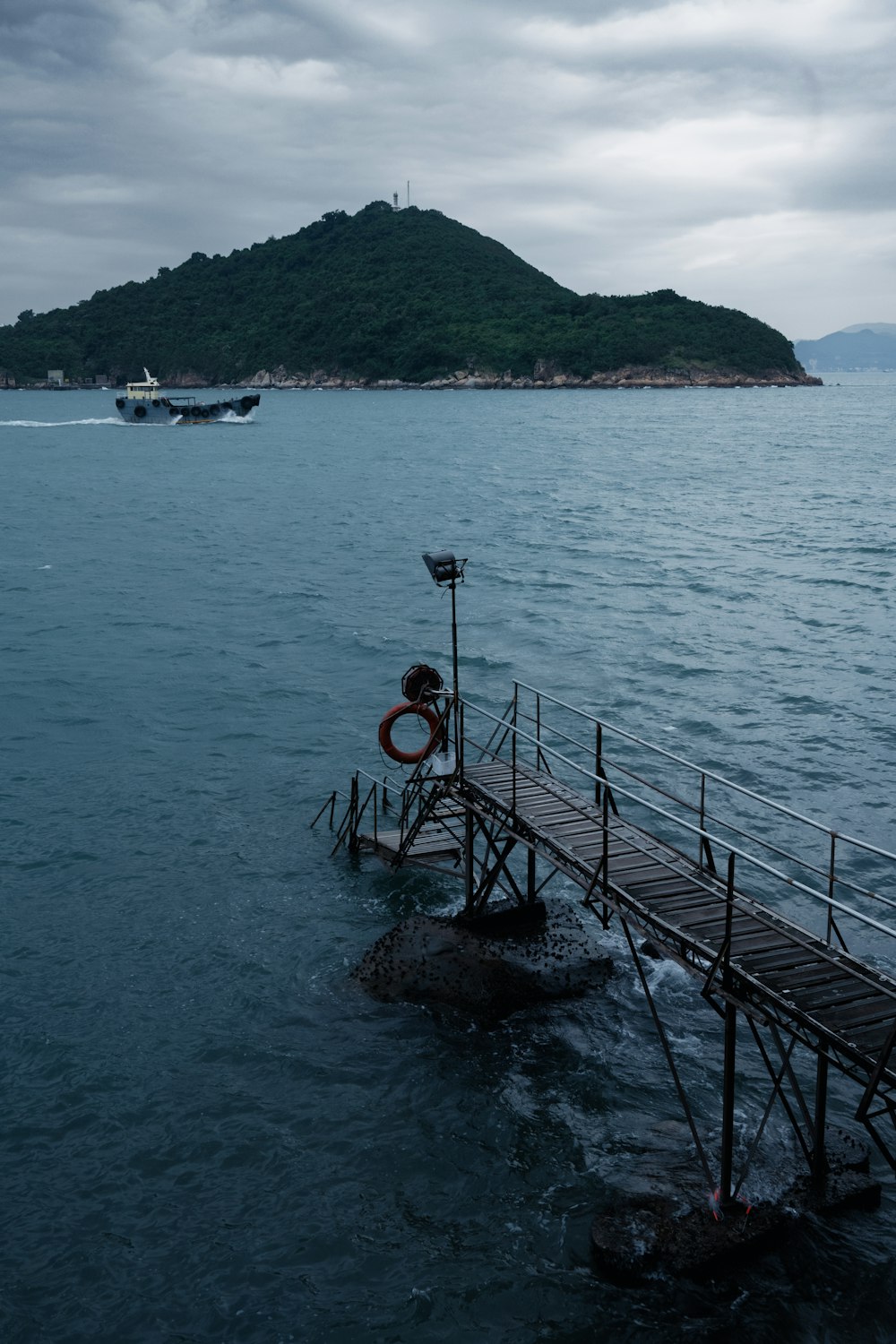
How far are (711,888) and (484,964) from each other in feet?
13.8

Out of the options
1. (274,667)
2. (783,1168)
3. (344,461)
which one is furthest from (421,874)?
(344,461)

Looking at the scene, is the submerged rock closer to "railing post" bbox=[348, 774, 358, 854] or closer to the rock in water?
the rock in water

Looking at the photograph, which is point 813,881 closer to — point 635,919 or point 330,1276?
point 635,919

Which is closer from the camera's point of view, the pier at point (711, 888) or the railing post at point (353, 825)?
the pier at point (711, 888)

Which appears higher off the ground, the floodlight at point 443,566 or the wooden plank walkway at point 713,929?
the floodlight at point 443,566

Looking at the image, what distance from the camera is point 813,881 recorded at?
19953 millimetres

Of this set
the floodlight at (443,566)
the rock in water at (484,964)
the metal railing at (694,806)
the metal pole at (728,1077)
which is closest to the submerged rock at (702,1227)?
the metal pole at (728,1077)

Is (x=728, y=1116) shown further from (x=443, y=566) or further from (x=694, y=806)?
(x=443, y=566)

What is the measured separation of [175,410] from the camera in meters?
148

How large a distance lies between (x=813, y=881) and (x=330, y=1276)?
11.7 m

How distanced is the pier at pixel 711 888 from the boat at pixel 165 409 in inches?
5157

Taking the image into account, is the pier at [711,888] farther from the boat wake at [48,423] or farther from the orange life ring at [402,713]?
the boat wake at [48,423]

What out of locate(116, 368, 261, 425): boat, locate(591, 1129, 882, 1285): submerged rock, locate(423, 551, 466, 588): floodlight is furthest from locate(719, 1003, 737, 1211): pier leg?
locate(116, 368, 261, 425): boat

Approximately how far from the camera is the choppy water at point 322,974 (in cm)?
1127
